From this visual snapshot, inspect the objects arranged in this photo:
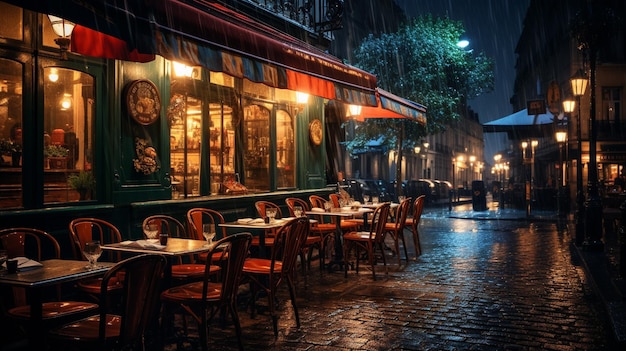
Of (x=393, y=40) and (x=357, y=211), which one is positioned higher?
(x=393, y=40)

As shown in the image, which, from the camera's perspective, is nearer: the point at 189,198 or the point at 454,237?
the point at 189,198

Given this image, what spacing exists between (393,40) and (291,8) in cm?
1283

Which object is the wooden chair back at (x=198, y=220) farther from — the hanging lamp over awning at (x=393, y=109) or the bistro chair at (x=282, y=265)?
the hanging lamp over awning at (x=393, y=109)

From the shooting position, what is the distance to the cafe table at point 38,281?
3.46 meters

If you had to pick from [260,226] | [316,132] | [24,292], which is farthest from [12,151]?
[316,132]

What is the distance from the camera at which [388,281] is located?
316 inches

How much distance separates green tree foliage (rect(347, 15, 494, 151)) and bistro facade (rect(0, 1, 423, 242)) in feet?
47.9

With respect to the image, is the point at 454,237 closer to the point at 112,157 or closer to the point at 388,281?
the point at 388,281

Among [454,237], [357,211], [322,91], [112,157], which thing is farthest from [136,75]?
[454,237]

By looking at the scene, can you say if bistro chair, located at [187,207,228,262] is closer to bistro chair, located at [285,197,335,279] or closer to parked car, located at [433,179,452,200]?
bistro chair, located at [285,197,335,279]

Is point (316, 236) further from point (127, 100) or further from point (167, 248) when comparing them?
point (167, 248)

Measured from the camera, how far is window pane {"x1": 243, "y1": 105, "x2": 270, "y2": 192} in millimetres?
9844

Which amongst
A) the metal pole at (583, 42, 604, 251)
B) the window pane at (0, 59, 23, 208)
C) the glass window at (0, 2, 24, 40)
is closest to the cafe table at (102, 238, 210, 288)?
the window pane at (0, 59, 23, 208)

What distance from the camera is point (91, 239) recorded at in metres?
5.71
